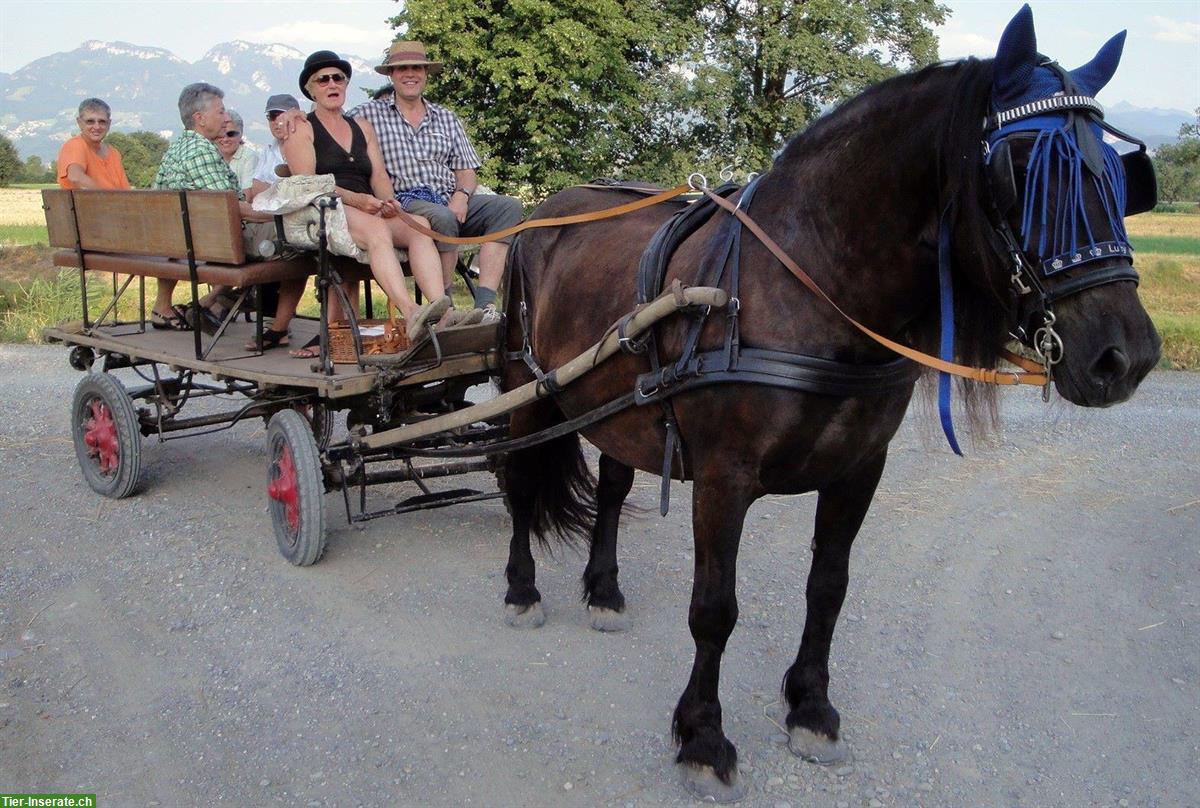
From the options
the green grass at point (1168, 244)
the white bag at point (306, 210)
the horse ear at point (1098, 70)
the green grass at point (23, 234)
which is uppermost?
the horse ear at point (1098, 70)

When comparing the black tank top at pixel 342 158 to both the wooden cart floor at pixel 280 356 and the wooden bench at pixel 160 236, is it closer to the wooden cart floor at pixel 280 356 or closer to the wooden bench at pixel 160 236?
the wooden bench at pixel 160 236

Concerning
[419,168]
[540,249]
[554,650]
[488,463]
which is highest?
[419,168]

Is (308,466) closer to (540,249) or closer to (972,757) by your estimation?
(540,249)

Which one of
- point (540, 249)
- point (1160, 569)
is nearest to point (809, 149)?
point (540, 249)

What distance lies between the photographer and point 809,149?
285 cm

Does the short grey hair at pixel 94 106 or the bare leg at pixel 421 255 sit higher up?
the short grey hair at pixel 94 106

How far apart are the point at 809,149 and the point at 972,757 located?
6.46 feet

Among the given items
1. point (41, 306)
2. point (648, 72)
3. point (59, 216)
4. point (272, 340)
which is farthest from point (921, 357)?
point (648, 72)

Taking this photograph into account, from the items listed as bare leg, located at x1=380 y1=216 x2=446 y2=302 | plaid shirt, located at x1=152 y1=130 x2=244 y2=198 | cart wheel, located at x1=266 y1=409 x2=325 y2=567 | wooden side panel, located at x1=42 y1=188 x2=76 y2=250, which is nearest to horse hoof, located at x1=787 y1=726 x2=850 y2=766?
cart wheel, located at x1=266 y1=409 x2=325 y2=567

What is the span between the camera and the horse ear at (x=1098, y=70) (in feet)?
7.85

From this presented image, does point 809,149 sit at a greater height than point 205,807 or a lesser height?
greater

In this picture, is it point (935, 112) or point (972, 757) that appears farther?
point (972, 757)

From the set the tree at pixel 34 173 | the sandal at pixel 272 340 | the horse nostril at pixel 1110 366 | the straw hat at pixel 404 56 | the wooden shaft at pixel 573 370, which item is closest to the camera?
the horse nostril at pixel 1110 366

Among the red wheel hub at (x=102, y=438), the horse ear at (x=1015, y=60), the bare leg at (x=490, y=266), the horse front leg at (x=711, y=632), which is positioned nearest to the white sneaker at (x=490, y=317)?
the bare leg at (x=490, y=266)
